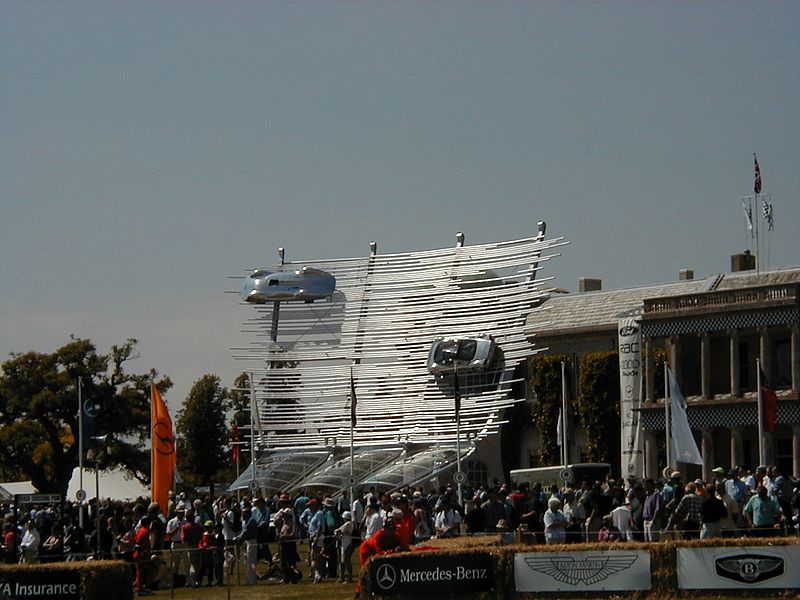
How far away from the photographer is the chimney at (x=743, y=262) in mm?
76375

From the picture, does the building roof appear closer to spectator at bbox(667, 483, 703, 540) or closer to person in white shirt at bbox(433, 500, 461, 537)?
person in white shirt at bbox(433, 500, 461, 537)

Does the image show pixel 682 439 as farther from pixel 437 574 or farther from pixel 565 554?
pixel 437 574

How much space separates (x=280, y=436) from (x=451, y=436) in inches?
388

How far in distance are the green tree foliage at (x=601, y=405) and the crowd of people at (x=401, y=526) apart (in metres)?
28.0

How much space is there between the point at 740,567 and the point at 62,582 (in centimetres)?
1207

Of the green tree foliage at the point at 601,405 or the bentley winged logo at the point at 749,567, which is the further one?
the green tree foliage at the point at 601,405

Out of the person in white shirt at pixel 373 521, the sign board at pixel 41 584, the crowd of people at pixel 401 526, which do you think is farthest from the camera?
the person in white shirt at pixel 373 521

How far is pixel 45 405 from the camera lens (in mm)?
88500

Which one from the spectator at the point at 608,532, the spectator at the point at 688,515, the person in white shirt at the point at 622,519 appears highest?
the spectator at the point at 688,515

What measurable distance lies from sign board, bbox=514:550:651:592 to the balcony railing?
119 feet

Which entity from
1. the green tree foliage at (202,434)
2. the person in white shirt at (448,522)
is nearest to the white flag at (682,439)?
the person in white shirt at (448,522)

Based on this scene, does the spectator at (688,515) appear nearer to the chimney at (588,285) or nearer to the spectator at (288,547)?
the spectator at (288,547)

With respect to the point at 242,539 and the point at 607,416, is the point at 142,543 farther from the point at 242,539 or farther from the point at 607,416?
the point at 607,416

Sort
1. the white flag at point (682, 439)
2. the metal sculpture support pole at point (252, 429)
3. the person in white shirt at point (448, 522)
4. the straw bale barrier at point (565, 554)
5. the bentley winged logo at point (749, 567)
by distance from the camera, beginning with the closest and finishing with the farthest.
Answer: the bentley winged logo at point (749, 567), the straw bale barrier at point (565, 554), the person in white shirt at point (448, 522), the white flag at point (682, 439), the metal sculpture support pole at point (252, 429)
